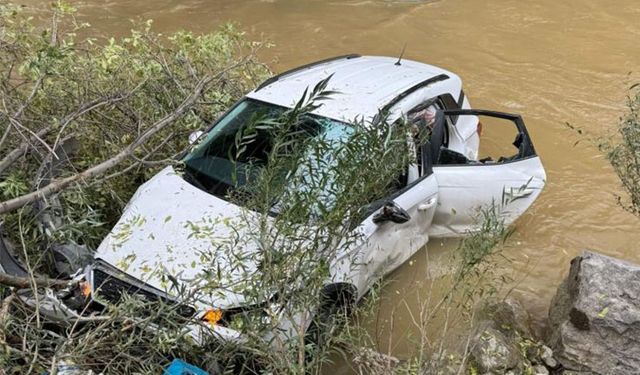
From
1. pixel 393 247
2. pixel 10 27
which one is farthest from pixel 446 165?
pixel 10 27

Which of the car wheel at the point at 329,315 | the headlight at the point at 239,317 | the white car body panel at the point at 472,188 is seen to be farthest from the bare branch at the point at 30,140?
the white car body panel at the point at 472,188

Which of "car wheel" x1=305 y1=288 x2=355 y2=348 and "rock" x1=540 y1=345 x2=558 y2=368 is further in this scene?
"rock" x1=540 y1=345 x2=558 y2=368

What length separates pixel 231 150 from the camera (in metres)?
4.57

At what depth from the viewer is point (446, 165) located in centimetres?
508

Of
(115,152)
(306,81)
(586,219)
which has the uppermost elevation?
(306,81)

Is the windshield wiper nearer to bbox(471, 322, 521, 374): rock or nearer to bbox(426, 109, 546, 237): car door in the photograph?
bbox(426, 109, 546, 237): car door

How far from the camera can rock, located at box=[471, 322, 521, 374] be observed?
412 centimetres

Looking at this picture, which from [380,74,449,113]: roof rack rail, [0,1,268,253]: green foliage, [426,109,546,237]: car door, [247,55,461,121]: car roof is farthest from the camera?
[426,109,546,237]: car door

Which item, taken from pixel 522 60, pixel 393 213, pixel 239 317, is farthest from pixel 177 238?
pixel 522 60

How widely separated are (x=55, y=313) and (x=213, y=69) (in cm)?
357

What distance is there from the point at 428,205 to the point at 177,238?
209 cm

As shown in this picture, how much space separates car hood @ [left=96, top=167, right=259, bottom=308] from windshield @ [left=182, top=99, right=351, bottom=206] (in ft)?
0.45

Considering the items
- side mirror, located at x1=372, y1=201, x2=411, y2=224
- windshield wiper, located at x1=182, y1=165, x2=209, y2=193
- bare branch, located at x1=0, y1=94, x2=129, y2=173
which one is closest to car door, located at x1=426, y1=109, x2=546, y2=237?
side mirror, located at x1=372, y1=201, x2=411, y2=224

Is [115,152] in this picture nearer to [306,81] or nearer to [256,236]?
[306,81]
